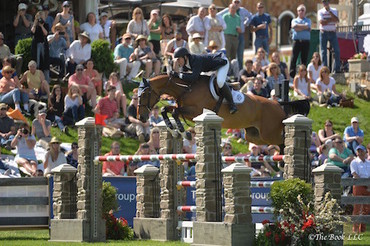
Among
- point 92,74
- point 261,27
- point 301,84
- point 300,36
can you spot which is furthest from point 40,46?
point 300,36

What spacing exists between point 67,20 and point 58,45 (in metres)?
0.85

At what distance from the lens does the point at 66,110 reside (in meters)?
24.4

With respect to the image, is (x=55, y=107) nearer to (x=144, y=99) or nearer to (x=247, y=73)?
(x=247, y=73)

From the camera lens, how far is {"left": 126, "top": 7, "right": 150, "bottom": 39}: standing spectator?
2806 cm

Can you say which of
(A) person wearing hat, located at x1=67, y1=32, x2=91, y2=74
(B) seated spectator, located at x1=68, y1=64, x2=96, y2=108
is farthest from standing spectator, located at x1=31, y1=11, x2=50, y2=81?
(B) seated spectator, located at x1=68, y1=64, x2=96, y2=108

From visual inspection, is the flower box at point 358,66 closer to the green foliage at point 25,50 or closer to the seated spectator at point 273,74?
the seated spectator at point 273,74

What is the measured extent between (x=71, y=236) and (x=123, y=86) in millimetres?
9582

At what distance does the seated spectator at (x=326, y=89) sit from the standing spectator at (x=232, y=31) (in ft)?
9.56

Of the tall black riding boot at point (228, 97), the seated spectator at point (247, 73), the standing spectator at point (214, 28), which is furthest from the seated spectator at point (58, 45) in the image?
the tall black riding boot at point (228, 97)

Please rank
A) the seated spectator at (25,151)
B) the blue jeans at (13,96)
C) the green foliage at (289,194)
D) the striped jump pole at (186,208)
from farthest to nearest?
the blue jeans at (13,96) < the seated spectator at (25,151) < the striped jump pole at (186,208) < the green foliage at (289,194)

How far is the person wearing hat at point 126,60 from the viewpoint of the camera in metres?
27.4

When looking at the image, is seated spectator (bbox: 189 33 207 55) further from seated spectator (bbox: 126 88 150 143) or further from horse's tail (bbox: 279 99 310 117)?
horse's tail (bbox: 279 99 310 117)

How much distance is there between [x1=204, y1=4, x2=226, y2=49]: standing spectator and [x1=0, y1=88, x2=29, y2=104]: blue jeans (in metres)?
5.92

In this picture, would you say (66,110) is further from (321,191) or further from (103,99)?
(321,191)
